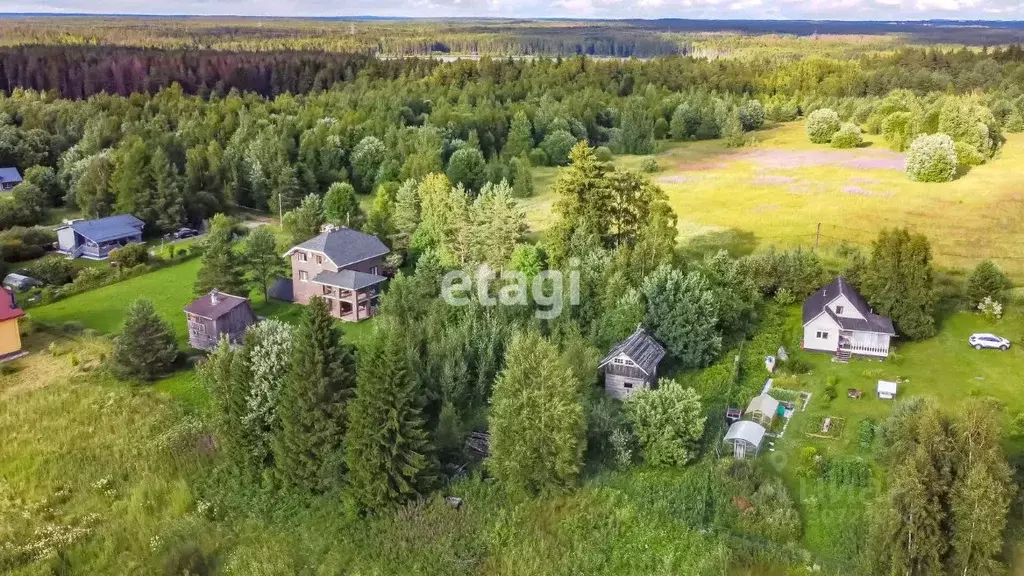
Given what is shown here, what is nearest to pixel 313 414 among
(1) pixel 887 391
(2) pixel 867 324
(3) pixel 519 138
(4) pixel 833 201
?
(1) pixel 887 391

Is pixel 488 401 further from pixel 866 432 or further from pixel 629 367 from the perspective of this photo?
pixel 866 432

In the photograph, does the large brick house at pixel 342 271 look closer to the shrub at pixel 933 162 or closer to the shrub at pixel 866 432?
the shrub at pixel 866 432

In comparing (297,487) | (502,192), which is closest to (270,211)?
(502,192)

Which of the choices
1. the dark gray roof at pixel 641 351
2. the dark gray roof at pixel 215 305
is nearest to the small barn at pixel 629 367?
the dark gray roof at pixel 641 351

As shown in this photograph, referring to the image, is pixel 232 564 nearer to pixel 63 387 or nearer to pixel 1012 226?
pixel 63 387

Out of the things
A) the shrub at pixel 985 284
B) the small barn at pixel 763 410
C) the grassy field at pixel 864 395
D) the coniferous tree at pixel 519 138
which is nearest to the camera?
the grassy field at pixel 864 395
